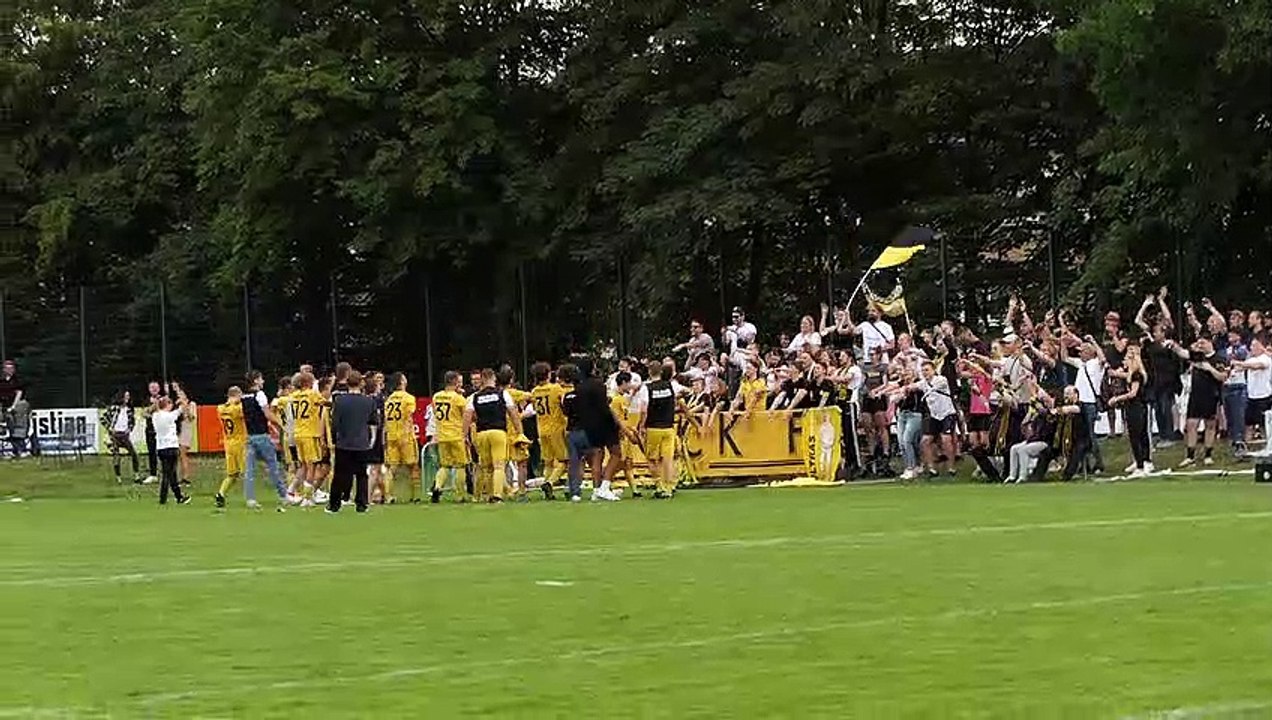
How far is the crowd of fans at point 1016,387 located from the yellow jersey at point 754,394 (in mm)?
31

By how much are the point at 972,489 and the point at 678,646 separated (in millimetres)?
17404

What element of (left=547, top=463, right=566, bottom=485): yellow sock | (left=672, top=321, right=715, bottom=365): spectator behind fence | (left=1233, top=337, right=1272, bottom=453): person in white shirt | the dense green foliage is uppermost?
the dense green foliage

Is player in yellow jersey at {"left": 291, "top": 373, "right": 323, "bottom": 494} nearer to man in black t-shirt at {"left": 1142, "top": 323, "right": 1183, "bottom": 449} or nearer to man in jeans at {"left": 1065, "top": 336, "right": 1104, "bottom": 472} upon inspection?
man in jeans at {"left": 1065, "top": 336, "right": 1104, "bottom": 472}

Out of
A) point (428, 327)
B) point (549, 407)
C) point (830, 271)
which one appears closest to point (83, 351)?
point (428, 327)

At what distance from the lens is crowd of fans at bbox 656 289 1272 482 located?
29.8m

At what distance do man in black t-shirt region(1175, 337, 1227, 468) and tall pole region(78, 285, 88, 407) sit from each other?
29041 mm

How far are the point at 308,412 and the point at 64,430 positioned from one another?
Result: 19.9 m

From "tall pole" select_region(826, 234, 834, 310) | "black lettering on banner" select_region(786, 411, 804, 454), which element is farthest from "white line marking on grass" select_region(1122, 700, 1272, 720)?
"tall pole" select_region(826, 234, 834, 310)

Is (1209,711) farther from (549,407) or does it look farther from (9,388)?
(9,388)

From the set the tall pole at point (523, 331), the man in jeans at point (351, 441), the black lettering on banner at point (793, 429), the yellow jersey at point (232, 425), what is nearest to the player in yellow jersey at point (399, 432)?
the yellow jersey at point (232, 425)

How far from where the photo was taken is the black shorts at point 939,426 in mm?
32028

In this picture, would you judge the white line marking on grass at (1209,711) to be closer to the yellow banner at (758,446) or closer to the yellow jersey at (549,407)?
the yellow jersey at (549,407)

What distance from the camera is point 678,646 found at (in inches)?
445

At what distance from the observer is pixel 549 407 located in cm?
3212
